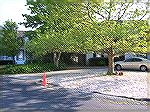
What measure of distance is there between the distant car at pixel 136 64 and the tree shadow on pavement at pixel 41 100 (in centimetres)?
691

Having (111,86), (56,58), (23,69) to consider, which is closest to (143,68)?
(56,58)

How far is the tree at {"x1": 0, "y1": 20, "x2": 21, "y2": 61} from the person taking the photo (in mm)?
16047

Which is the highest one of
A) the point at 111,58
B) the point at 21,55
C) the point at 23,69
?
the point at 21,55

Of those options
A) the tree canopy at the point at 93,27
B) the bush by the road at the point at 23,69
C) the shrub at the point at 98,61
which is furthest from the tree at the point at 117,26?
the shrub at the point at 98,61

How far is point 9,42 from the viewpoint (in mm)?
16250

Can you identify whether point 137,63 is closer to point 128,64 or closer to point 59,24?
point 128,64

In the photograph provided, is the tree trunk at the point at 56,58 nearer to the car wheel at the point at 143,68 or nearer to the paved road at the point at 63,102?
the car wheel at the point at 143,68

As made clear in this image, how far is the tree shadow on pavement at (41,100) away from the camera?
579cm

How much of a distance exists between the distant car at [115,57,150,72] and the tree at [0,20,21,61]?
5299 millimetres

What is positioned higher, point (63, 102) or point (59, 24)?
point (59, 24)

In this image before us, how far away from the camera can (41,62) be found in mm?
15898

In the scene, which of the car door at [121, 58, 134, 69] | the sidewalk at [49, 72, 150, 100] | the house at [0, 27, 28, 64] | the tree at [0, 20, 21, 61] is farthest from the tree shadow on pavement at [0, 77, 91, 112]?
the tree at [0, 20, 21, 61]

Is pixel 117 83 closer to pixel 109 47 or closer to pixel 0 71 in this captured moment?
pixel 109 47

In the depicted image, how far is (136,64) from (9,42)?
660 cm
